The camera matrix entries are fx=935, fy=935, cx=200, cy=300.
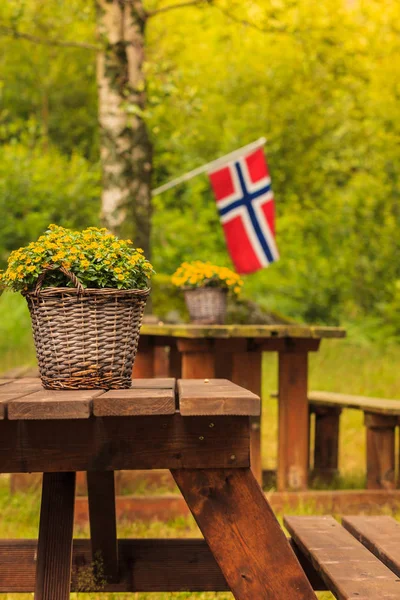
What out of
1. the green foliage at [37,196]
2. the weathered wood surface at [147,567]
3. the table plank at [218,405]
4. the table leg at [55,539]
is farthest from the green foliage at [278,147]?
the table plank at [218,405]

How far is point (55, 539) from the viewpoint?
2.69 metres

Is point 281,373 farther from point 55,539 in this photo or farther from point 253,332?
point 55,539

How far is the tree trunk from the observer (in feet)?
29.1

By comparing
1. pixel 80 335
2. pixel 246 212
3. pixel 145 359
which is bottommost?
pixel 145 359

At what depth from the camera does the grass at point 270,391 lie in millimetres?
4848

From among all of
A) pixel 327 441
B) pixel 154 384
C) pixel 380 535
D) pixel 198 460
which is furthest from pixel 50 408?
pixel 327 441

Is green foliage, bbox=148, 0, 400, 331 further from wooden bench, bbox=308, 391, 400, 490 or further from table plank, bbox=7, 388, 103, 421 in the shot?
table plank, bbox=7, 388, 103, 421

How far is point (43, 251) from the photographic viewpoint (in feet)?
8.36

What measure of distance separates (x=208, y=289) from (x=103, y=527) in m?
2.89

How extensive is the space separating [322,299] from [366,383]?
5.49 metres

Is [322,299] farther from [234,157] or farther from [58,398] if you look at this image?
[58,398]

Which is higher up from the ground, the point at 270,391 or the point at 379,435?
the point at 379,435

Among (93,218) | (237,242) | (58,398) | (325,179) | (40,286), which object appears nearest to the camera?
(58,398)

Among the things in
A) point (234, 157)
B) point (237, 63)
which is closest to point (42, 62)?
point (237, 63)
